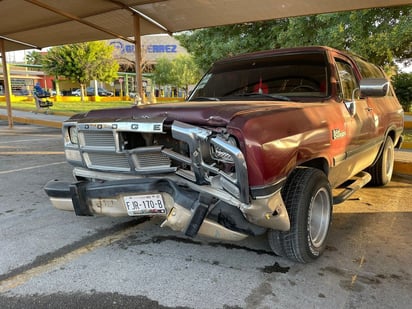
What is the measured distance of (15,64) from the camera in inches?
2190

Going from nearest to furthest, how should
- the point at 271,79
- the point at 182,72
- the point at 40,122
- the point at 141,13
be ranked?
the point at 271,79 → the point at 141,13 → the point at 40,122 → the point at 182,72

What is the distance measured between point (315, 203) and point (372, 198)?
88.4 inches

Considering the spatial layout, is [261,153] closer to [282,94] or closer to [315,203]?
[315,203]

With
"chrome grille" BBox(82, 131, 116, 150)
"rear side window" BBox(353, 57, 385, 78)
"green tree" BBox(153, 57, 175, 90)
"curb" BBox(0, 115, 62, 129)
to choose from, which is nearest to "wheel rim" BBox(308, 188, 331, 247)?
"chrome grille" BBox(82, 131, 116, 150)

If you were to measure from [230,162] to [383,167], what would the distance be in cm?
387

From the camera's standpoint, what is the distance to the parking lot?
106 inches

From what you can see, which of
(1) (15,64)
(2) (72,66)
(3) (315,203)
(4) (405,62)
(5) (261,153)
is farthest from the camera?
(1) (15,64)

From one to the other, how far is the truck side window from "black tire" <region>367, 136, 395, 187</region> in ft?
4.37

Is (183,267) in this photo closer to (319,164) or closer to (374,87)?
(319,164)

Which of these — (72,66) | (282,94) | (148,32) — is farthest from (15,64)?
(282,94)

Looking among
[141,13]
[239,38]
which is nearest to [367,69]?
[141,13]

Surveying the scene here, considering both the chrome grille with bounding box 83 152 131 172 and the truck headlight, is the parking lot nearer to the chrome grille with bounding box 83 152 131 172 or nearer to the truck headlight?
the chrome grille with bounding box 83 152 131 172

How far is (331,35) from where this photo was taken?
10836 millimetres

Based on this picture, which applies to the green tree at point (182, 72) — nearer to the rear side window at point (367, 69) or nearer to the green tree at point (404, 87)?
the green tree at point (404, 87)
